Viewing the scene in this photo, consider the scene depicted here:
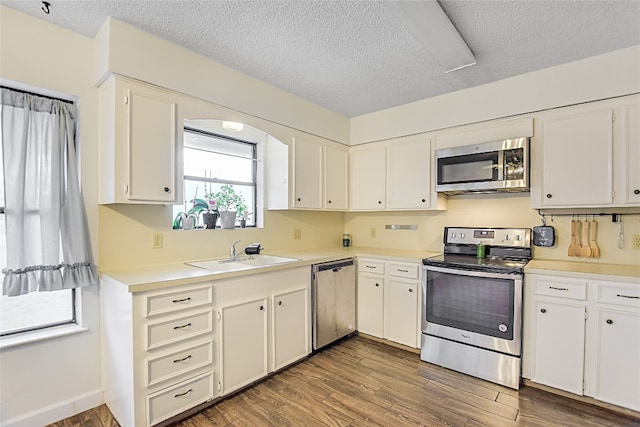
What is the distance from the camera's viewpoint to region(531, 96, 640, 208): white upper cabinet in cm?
226

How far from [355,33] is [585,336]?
8.39 feet

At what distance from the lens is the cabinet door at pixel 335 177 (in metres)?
3.49

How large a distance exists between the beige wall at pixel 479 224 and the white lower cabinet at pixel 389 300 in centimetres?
62

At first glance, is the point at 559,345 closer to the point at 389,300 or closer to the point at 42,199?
the point at 389,300

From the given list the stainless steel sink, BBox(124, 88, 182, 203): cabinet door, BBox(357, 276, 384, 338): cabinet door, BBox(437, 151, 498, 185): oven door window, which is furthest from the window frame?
BBox(437, 151, 498, 185): oven door window

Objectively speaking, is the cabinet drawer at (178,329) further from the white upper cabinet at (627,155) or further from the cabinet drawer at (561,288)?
the white upper cabinet at (627,155)

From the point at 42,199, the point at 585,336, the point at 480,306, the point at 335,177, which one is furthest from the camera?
the point at 335,177

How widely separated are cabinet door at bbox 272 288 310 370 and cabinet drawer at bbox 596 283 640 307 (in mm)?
2116

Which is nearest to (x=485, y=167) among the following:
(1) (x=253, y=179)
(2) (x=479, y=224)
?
(2) (x=479, y=224)

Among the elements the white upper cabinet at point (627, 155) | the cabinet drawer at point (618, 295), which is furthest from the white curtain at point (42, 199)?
the white upper cabinet at point (627, 155)

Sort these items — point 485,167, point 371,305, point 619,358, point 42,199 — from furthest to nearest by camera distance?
point 371,305 < point 485,167 < point 619,358 < point 42,199

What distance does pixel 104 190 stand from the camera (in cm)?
210

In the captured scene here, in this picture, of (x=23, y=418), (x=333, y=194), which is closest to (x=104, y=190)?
(x=23, y=418)

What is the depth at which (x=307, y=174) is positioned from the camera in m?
3.29
